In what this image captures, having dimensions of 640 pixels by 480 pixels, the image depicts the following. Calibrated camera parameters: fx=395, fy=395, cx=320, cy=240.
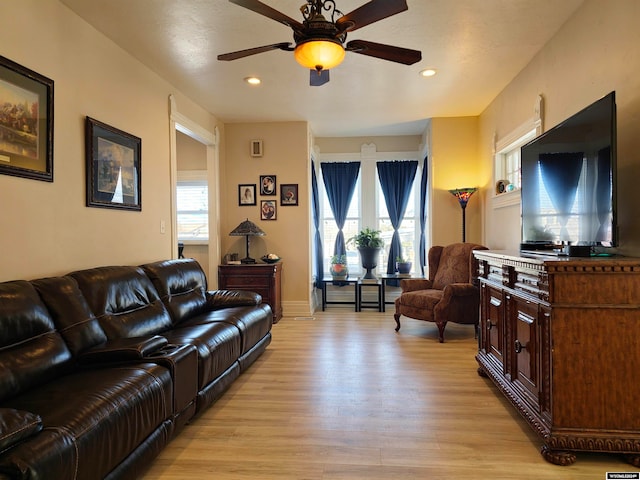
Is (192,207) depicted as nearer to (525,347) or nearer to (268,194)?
(268,194)

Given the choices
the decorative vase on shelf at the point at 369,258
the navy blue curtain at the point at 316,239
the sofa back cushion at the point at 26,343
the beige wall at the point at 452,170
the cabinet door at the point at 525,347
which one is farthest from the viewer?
the navy blue curtain at the point at 316,239

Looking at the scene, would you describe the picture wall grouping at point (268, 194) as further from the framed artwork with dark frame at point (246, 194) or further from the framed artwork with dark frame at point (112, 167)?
the framed artwork with dark frame at point (112, 167)

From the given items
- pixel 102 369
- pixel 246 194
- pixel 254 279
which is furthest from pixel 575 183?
pixel 246 194

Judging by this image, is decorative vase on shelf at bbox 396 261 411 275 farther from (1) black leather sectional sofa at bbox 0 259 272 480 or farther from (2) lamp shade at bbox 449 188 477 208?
(1) black leather sectional sofa at bbox 0 259 272 480

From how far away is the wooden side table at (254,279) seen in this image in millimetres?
5082

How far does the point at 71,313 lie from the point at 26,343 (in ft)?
1.06

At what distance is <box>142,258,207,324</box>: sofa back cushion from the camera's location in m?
3.19

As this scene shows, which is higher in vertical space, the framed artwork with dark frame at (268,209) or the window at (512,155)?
the window at (512,155)

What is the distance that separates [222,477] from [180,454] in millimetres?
348

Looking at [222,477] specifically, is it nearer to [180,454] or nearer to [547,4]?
[180,454]

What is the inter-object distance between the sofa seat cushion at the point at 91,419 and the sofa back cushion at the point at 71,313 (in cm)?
25

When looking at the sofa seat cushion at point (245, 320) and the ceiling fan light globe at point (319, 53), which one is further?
the sofa seat cushion at point (245, 320)

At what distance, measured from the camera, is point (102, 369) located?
1976 millimetres

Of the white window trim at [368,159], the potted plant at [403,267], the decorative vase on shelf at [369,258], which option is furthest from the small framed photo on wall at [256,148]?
the potted plant at [403,267]
